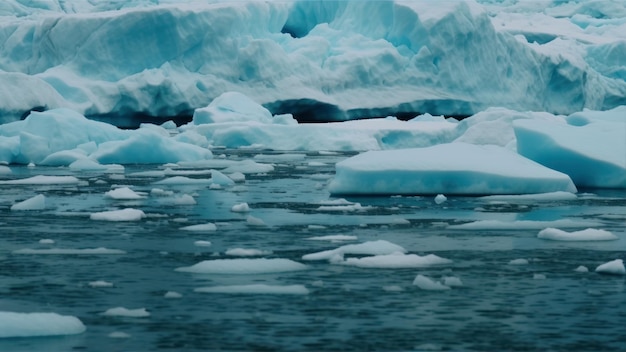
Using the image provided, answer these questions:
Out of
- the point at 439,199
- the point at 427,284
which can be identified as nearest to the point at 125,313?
the point at 427,284

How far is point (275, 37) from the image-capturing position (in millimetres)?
23906

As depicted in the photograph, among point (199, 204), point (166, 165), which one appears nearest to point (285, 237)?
point (199, 204)

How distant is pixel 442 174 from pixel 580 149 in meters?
1.43

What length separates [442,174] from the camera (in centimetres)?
950

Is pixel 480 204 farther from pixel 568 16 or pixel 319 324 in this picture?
pixel 568 16

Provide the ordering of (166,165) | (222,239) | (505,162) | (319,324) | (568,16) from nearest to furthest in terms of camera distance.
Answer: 1. (319,324)
2. (222,239)
3. (505,162)
4. (166,165)
5. (568,16)

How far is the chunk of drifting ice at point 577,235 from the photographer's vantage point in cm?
662

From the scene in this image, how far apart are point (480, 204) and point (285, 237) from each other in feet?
8.81

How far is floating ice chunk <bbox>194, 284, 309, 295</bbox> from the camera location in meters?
4.75

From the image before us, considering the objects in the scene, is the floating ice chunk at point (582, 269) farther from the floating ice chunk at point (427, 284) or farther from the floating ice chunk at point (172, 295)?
the floating ice chunk at point (172, 295)

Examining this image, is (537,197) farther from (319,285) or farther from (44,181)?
(319,285)

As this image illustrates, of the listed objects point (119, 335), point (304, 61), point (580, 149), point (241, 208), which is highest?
point (304, 61)

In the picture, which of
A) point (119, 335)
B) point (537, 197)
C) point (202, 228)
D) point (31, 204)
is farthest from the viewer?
point (537, 197)

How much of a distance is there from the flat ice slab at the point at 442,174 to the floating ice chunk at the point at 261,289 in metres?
4.59
